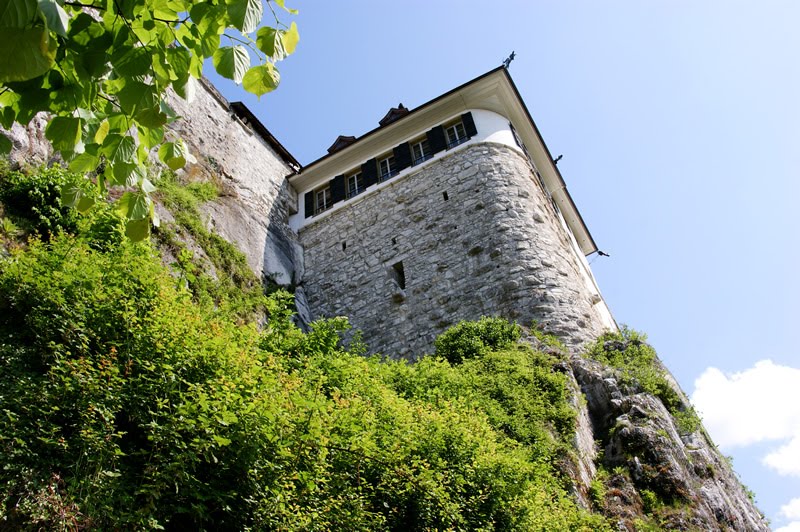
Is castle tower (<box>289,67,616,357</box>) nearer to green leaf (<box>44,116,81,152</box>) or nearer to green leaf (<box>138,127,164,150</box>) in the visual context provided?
green leaf (<box>138,127,164,150</box>)

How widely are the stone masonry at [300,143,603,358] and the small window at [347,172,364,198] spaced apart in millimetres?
567

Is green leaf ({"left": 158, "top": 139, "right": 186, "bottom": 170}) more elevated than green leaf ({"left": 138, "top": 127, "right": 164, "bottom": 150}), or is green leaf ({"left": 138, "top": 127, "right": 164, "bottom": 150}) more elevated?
green leaf ({"left": 158, "top": 139, "right": 186, "bottom": 170})

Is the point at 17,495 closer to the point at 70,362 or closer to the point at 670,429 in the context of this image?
the point at 70,362

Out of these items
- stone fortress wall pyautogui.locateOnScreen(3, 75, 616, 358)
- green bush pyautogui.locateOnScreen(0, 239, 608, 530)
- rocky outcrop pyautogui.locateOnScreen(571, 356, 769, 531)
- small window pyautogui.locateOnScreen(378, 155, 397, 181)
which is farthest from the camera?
small window pyautogui.locateOnScreen(378, 155, 397, 181)

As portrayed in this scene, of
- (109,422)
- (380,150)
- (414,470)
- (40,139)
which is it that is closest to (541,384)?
(414,470)

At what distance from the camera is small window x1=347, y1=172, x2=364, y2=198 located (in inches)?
648

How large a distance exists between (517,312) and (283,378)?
7.63m

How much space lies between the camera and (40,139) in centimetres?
826

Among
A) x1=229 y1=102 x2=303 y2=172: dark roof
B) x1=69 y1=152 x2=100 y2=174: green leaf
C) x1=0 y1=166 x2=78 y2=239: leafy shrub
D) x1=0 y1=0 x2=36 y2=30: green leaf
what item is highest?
x1=229 y1=102 x2=303 y2=172: dark roof

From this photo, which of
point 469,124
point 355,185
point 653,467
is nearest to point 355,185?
point 355,185

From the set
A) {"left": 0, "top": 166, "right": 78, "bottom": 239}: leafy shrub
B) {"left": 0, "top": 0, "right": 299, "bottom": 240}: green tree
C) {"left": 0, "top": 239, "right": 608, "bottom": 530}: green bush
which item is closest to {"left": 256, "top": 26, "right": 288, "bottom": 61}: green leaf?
{"left": 0, "top": 0, "right": 299, "bottom": 240}: green tree

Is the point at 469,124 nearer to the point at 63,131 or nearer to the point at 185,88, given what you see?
the point at 185,88

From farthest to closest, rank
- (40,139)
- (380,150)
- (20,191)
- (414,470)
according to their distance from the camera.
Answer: (380,150) → (40,139) → (20,191) → (414,470)

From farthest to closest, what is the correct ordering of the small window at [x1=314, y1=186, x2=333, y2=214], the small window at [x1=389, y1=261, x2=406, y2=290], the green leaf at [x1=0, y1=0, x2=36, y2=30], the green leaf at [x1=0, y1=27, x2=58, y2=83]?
the small window at [x1=314, y1=186, x2=333, y2=214] < the small window at [x1=389, y1=261, x2=406, y2=290] < the green leaf at [x1=0, y1=27, x2=58, y2=83] < the green leaf at [x1=0, y1=0, x2=36, y2=30]
